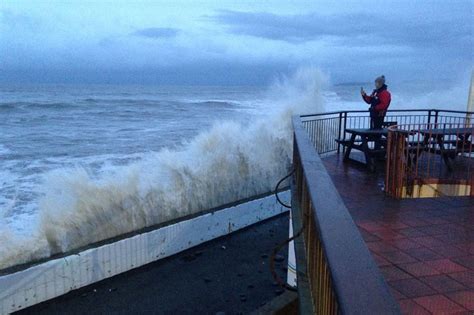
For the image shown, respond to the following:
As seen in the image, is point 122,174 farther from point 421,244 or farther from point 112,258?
point 421,244

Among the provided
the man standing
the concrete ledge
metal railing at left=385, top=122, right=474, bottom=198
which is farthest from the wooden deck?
the concrete ledge

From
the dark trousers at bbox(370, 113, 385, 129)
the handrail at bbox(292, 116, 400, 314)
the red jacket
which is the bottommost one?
the dark trousers at bbox(370, 113, 385, 129)

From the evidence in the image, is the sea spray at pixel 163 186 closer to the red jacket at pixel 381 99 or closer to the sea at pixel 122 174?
the sea at pixel 122 174

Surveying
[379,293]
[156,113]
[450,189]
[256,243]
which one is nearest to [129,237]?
[256,243]

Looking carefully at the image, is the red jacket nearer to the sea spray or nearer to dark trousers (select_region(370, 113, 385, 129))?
dark trousers (select_region(370, 113, 385, 129))

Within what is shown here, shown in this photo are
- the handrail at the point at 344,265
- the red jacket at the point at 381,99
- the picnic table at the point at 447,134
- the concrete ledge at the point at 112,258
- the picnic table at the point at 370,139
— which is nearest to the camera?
the handrail at the point at 344,265

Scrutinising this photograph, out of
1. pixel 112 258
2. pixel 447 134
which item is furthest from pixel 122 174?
pixel 447 134

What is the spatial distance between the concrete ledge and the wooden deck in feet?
15.0

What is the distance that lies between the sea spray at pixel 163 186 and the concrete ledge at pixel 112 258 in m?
0.96

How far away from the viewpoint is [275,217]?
42.9 feet

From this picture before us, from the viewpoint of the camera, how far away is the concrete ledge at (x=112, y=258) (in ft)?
23.9

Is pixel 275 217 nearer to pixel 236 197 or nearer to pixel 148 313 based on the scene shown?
pixel 236 197

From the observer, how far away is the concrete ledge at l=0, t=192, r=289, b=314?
23.9ft

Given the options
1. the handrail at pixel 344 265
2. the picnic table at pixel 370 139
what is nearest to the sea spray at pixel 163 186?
the picnic table at pixel 370 139
